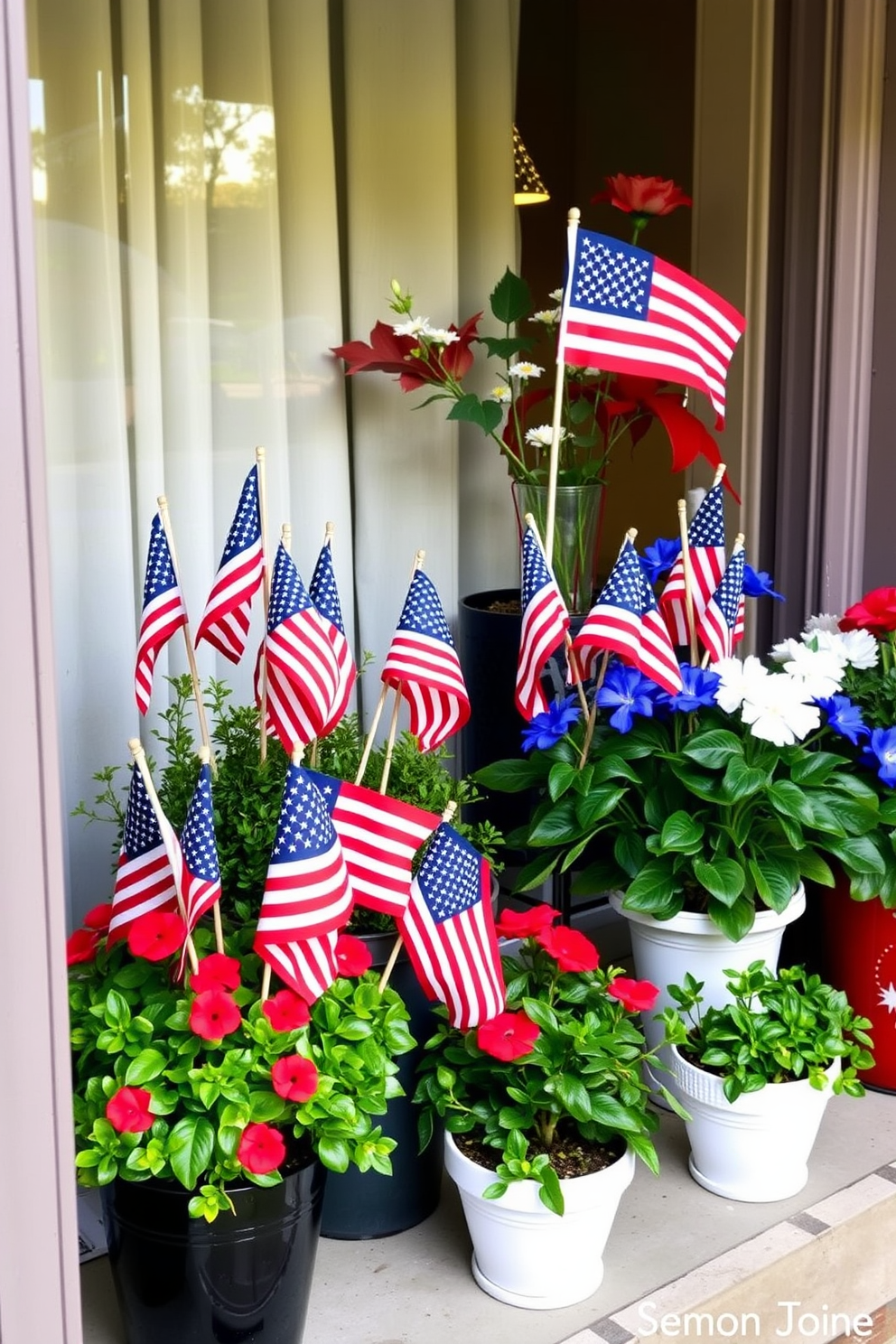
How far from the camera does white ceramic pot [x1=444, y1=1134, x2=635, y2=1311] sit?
1640 mm

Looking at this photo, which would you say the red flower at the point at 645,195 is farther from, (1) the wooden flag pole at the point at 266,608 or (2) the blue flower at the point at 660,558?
(1) the wooden flag pole at the point at 266,608

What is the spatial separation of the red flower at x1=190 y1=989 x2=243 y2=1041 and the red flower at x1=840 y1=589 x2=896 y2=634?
4.19 feet

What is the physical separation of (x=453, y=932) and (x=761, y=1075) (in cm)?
52

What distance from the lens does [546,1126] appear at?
171cm

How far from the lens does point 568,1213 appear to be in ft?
5.40

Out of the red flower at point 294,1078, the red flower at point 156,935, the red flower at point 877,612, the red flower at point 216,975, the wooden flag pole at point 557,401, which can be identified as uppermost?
the wooden flag pole at point 557,401

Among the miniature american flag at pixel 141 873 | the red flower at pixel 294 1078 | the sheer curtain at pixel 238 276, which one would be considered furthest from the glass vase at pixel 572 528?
the red flower at pixel 294 1078

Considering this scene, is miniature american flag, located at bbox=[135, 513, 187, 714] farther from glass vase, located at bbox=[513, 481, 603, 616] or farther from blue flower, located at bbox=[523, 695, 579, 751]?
glass vase, located at bbox=[513, 481, 603, 616]

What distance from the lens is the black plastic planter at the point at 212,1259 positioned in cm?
148

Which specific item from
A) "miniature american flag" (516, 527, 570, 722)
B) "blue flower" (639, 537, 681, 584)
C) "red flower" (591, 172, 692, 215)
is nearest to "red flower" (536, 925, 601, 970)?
"miniature american flag" (516, 527, 570, 722)

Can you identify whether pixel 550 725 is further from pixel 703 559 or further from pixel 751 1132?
pixel 751 1132

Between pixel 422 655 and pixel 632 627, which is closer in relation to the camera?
pixel 422 655

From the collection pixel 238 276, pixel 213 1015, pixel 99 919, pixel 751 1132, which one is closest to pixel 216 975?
pixel 213 1015

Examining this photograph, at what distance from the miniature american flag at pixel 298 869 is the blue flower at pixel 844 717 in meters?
0.92
